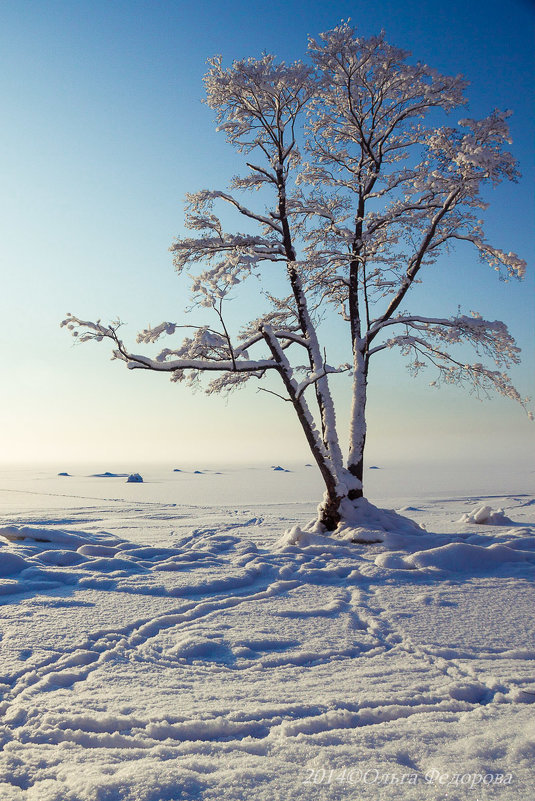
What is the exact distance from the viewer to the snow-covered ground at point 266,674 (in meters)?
2.21

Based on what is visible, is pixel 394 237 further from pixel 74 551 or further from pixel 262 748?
pixel 262 748

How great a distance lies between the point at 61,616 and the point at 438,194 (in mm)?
8983

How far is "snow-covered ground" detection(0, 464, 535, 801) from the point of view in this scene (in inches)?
86.8

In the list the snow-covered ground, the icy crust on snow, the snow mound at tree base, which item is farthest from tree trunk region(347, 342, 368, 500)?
the icy crust on snow

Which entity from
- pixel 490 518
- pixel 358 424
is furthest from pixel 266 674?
pixel 490 518

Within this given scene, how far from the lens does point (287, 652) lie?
3902 mm

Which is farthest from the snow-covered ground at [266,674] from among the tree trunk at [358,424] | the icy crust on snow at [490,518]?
the icy crust on snow at [490,518]

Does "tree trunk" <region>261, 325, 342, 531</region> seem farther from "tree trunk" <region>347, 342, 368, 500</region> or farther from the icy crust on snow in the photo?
the icy crust on snow

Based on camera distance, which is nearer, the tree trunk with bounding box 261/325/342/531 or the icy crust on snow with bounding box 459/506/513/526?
the tree trunk with bounding box 261/325/342/531

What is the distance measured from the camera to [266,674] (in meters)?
3.46

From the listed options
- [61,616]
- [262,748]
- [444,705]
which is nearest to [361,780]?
[262,748]

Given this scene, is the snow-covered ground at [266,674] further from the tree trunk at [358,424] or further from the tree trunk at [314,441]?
the tree trunk at [358,424]

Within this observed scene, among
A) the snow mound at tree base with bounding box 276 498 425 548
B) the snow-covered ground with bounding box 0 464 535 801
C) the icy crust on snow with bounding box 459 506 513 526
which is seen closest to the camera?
the snow-covered ground with bounding box 0 464 535 801

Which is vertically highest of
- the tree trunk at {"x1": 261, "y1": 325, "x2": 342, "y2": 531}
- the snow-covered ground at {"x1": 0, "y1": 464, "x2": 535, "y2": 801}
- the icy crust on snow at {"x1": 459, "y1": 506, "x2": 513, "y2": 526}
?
the tree trunk at {"x1": 261, "y1": 325, "x2": 342, "y2": 531}
